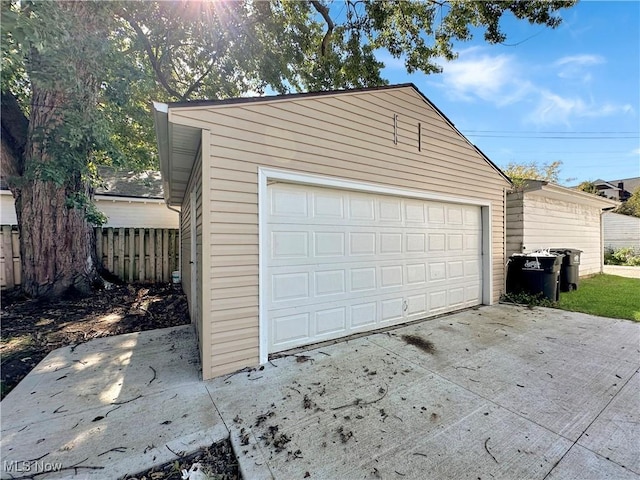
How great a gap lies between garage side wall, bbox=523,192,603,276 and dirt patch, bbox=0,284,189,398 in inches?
344

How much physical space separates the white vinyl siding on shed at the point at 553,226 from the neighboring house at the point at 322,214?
2065 millimetres

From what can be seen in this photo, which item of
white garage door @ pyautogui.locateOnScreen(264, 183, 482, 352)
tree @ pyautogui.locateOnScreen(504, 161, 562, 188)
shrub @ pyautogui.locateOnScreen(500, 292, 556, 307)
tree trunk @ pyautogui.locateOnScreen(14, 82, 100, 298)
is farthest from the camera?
tree @ pyautogui.locateOnScreen(504, 161, 562, 188)

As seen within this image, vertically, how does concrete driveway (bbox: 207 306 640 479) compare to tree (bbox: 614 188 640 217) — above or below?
below

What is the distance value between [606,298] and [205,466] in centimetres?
874

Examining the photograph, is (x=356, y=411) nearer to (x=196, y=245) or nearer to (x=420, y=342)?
(x=420, y=342)

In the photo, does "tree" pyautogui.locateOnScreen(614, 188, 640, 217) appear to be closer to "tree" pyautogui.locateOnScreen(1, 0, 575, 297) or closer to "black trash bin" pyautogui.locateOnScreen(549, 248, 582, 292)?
"black trash bin" pyautogui.locateOnScreen(549, 248, 582, 292)

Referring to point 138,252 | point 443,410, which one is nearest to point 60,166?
point 138,252

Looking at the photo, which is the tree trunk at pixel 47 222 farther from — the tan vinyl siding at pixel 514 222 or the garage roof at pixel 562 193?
the garage roof at pixel 562 193

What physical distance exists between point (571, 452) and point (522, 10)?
8.21 m

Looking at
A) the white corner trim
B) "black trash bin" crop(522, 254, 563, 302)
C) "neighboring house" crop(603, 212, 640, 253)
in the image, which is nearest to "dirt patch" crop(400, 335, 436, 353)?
the white corner trim

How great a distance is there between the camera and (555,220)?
8219mm

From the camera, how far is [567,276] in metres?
7.08

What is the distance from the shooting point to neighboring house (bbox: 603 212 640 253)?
629 inches

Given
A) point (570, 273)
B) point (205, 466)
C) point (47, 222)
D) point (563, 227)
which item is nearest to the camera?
point (205, 466)
